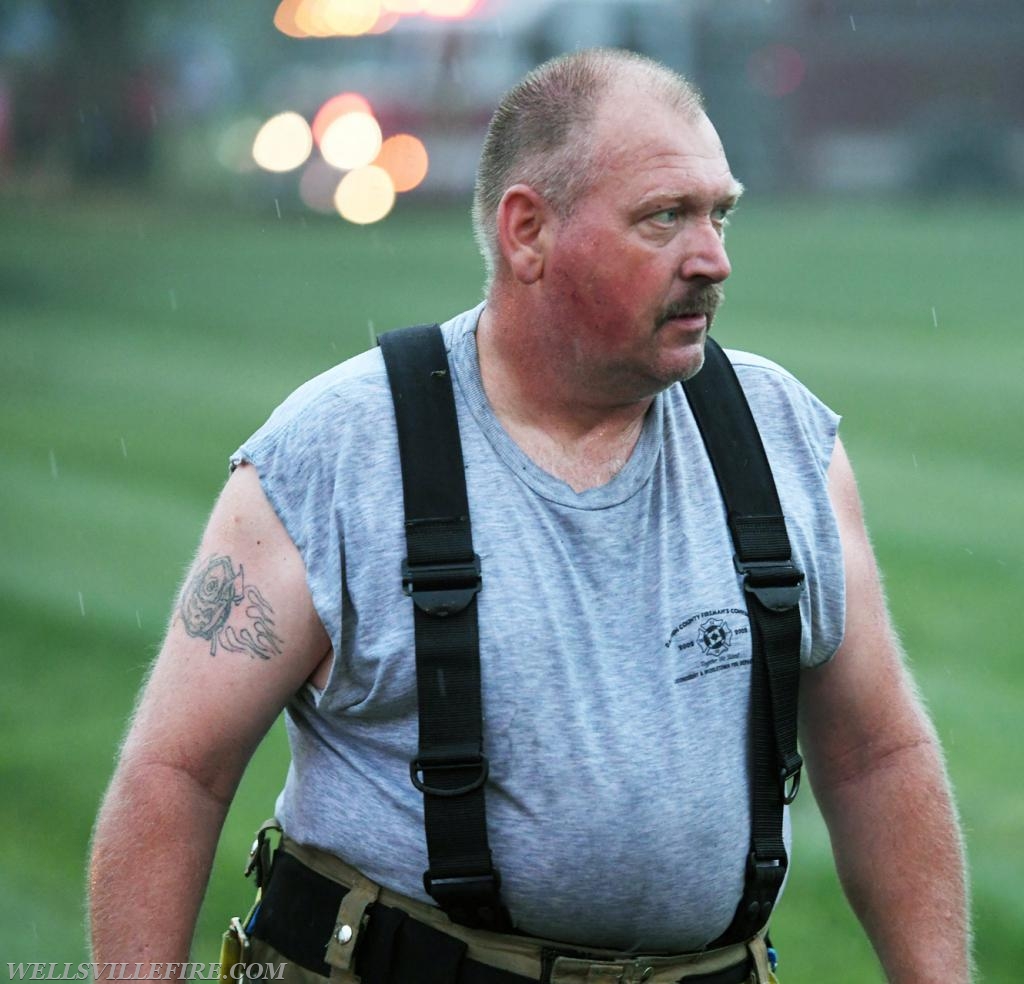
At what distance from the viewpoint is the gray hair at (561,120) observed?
2818 millimetres

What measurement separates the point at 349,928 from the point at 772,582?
834 millimetres

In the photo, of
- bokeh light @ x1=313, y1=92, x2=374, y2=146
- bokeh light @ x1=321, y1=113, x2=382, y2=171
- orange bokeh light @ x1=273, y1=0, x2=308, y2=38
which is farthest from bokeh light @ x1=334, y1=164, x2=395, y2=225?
orange bokeh light @ x1=273, y1=0, x2=308, y2=38

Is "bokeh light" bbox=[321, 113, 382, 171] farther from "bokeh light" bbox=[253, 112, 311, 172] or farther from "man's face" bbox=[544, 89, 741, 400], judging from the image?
"man's face" bbox=[544, 89, 741, 400]

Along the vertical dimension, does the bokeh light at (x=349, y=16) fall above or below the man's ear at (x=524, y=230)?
above

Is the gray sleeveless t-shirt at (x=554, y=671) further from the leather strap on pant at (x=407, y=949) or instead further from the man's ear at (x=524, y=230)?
the man's ear at (x=524, y=230)

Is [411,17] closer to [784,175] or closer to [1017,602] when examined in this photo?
[784,175]

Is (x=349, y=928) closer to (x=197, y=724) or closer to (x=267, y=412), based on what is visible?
(x=197, y=724)

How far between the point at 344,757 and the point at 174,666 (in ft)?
0.97

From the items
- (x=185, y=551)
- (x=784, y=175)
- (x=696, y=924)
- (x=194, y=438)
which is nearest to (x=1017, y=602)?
(x=185, y=551)

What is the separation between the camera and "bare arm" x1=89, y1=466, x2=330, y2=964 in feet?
A: 8.75


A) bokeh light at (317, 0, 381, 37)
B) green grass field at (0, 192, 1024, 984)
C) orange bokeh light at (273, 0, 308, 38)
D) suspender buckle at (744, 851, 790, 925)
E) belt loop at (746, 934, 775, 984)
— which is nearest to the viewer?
suspender buckle at (744, 851, 790, 925)

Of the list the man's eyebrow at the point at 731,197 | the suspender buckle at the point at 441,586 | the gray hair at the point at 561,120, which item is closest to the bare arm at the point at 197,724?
the suspender buckle at the point at 441,586

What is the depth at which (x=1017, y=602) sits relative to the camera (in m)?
9.04

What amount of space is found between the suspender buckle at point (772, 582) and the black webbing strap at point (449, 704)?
0.43 m
